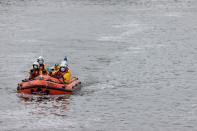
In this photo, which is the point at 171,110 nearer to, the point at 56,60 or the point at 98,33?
the point at 56,60

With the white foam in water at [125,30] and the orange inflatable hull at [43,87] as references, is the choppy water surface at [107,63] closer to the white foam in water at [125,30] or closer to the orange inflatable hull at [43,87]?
the white foam in water at [125,30]

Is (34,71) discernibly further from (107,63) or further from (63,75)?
(107,63)

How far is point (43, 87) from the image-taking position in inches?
2152

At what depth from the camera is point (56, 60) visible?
74.2m

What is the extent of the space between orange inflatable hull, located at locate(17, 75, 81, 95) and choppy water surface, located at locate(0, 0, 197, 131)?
96cm

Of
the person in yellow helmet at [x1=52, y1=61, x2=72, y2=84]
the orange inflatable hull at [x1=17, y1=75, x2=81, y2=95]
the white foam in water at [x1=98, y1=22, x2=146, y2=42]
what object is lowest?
the orange inflatable hull at [x1=17, y1=75, x2=81, y2=95]

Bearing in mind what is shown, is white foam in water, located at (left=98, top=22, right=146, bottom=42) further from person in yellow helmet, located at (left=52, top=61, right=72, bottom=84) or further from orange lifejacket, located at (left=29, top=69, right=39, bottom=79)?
orange lifejacket, located at (left=29, top=69, right=39, bottom=79)

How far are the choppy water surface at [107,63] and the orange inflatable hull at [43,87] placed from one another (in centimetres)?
96

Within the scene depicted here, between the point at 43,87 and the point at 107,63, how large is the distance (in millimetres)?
19115

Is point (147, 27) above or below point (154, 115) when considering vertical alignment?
above

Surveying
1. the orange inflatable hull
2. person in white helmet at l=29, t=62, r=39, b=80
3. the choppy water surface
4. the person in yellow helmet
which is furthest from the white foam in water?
the orange inflatable hull

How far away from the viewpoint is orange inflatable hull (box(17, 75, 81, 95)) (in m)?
54.6

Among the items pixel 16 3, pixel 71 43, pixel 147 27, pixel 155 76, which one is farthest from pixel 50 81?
pixel 16 3

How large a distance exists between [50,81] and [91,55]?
74.4ft
